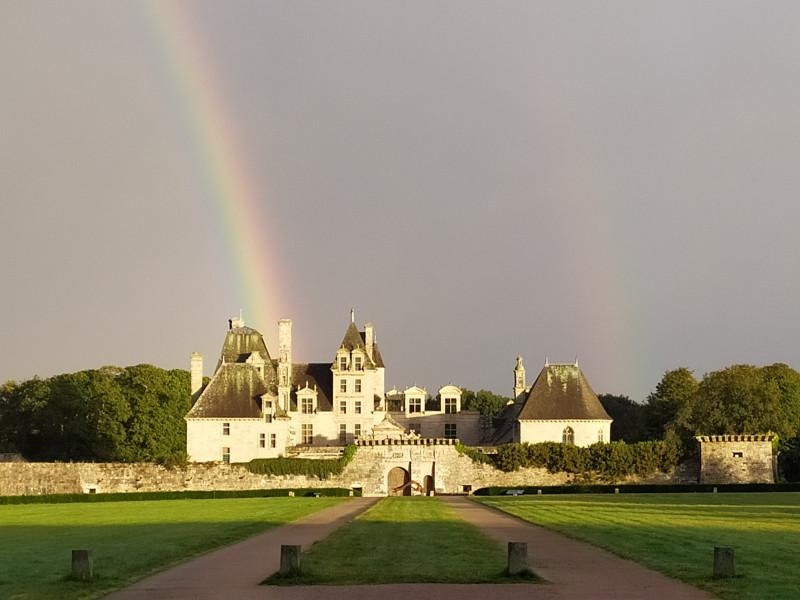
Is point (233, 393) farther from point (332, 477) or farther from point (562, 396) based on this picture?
point (562, 396)

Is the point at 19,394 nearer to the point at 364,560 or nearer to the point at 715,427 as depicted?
the point at 715,427

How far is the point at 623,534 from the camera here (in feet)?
113

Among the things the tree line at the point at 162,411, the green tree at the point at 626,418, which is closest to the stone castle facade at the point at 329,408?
the tree line at the point at 162,411

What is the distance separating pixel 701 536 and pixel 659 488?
53.9 m

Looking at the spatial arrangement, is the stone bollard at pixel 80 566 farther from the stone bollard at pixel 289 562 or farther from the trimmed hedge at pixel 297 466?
the trimmed hedge at pixel 297 466

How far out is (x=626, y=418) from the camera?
128750mm

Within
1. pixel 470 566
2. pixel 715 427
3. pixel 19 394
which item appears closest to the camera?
pixel 470 566

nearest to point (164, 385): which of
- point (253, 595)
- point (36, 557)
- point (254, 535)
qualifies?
point (254, 535)

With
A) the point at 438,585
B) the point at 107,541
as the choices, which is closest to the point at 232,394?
the point at 107,541

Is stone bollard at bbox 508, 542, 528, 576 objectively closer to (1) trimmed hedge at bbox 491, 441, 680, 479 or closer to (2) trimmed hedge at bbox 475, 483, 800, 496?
(2) trimmed hedge at bbox 475, 483, 800, 496

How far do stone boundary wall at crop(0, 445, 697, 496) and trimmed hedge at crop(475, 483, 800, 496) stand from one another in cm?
364

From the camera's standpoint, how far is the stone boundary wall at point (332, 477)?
283 feet

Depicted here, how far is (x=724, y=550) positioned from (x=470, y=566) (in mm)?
5797

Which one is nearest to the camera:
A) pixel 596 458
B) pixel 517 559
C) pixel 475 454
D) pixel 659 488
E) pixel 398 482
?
pixel 517 559
